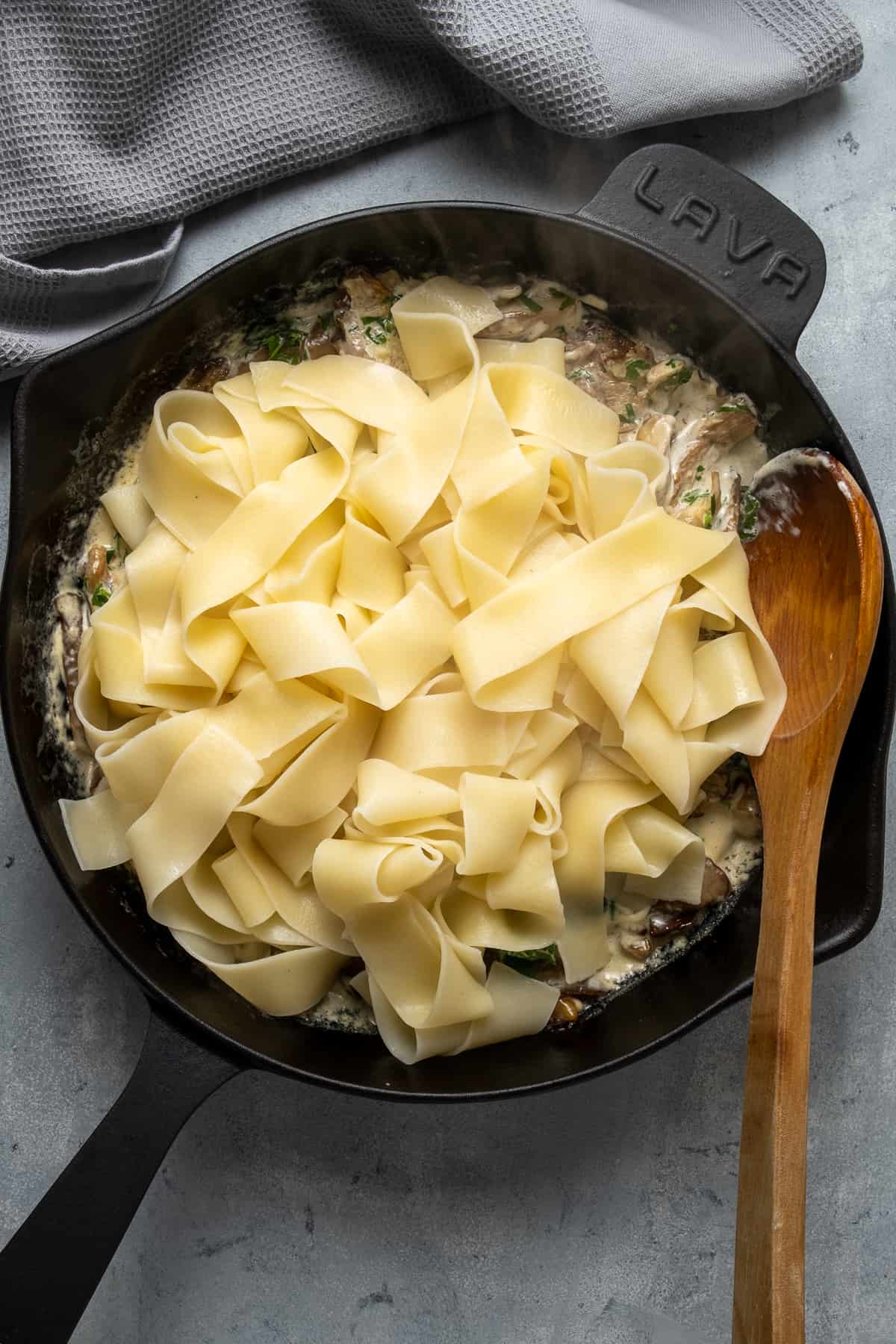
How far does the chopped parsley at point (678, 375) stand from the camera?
9.09 feet

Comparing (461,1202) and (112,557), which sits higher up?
(112,557)

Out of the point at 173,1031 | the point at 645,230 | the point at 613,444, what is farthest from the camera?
the point at 613,444

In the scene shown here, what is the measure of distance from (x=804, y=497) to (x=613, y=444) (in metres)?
0.47

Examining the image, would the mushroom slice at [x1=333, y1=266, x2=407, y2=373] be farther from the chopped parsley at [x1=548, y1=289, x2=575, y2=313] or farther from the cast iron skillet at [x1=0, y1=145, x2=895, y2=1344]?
the chopped parsley at [x1=548, y1=289, x2=575, y2=313]

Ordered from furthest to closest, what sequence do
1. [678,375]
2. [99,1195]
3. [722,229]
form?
[678,375] → [722,229] → [99,1195]

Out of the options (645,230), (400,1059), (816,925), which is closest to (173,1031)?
(400,1059)

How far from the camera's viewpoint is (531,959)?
2.66 metres

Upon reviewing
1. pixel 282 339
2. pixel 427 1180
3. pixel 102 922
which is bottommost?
pixel 427 1180

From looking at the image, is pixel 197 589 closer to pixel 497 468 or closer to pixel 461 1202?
pixel 497 468

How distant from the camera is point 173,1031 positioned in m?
2.34

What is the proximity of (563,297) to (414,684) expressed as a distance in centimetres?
108

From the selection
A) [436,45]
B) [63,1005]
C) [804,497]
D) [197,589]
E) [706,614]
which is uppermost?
[436,45]

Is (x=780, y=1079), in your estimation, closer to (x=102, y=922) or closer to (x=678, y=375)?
(x=102, y=922)

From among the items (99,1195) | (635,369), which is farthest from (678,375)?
(99,1195)
